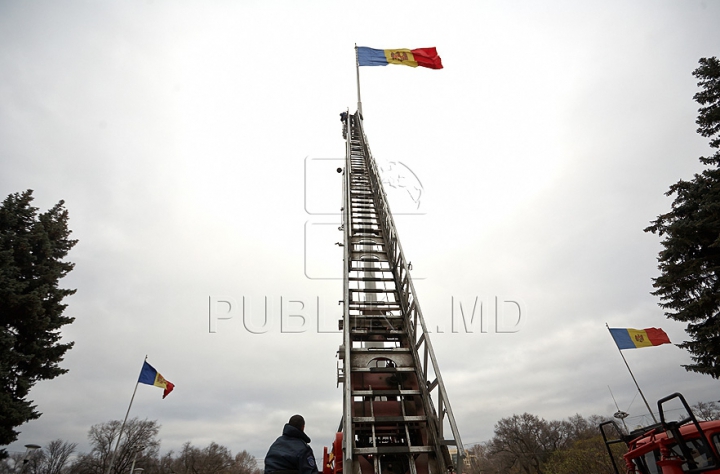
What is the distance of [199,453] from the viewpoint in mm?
59031

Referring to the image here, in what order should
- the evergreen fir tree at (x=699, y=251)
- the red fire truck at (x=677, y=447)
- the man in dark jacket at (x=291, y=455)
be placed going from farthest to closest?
the evergreen fir tree at (x=699, y=251), the red fire truck at (x=677, y=447), the man in dark jacket at (x=291, y=455)

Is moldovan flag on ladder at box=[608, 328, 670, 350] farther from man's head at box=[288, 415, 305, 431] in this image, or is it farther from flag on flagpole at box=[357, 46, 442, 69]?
flag on flagpole at box=[357, 46, 442, 69]

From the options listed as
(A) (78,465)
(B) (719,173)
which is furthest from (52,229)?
(A) (78,465)

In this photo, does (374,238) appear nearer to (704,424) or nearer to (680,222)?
(704,424)

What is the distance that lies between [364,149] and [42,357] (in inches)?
621

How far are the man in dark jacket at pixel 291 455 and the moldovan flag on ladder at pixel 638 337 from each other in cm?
1308

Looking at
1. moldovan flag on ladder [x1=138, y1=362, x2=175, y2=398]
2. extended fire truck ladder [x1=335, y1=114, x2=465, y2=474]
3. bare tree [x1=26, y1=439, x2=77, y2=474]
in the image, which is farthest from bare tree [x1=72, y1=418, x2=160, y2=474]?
extended fire truck ladder [x1=335, y1=114, x2=465, y2=474]

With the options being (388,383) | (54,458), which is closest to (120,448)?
(54,458)

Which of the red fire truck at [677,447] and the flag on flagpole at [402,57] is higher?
the flag on flagpole at [402,57]

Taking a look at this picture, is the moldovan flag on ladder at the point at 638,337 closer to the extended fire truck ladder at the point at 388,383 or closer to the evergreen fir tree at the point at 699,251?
the evergreen fir tree at the point at 699,251

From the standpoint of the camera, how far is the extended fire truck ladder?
15.8 ft

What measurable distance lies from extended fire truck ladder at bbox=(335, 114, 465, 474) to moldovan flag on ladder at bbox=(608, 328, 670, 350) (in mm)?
9664

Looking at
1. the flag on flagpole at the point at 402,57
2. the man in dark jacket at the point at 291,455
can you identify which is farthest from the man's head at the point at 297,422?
the flag on flagpole at the point at 402,57

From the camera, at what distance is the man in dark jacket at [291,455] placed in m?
3.72
